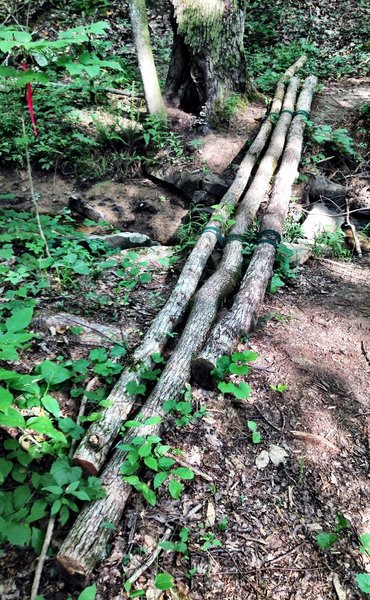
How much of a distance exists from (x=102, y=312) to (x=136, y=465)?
5.27 feet

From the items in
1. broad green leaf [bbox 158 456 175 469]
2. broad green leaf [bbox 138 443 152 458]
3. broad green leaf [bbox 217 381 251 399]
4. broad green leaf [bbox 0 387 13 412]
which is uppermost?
broad green leaf [bbox 0 387 13 412]

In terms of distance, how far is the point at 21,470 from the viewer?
226 centimetres

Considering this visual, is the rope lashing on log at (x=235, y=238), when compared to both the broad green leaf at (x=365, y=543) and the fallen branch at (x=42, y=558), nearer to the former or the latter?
the broad green leaf at (x=365, y=543)

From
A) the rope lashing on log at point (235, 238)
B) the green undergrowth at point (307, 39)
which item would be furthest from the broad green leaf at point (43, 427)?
the green undergrowth at point (307, 39)

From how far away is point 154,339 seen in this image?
312 cm

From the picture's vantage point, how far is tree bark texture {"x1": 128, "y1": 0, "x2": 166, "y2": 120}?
583cm

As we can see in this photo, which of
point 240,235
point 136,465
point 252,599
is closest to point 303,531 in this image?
point 252,599

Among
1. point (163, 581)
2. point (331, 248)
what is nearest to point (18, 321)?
point (163, 581)

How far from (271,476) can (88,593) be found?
3.77ft

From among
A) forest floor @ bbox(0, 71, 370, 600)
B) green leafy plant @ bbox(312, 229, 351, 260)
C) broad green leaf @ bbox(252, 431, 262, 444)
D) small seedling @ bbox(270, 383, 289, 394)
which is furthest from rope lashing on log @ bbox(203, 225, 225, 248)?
broad green leaf @ bbox(252, 431, 262, 444)

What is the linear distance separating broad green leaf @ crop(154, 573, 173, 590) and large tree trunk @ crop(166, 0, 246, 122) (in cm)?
630

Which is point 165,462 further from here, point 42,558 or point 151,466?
point 42,558

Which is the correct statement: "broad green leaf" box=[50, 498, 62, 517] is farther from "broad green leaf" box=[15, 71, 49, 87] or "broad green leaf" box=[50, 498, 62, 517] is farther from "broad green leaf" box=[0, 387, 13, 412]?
"broad green leaf" box=[15, 71, 49, 87]

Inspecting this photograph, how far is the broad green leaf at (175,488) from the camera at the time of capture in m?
2.19
